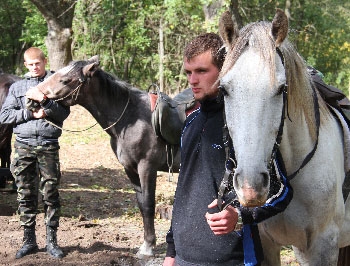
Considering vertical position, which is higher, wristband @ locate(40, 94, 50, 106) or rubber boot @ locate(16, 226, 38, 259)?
wristband @ locate(40, 94, 50, 106)

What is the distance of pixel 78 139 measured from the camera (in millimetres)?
13938

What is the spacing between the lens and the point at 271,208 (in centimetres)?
A: 235

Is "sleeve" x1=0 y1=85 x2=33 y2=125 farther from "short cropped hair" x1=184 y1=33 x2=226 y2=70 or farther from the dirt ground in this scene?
Result: "short cropped hair" x1=184 y1=33 x2=226 y2=70

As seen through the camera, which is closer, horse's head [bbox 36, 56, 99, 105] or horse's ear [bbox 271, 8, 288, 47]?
horse's ear [bbox 271, 8, 288, 47]

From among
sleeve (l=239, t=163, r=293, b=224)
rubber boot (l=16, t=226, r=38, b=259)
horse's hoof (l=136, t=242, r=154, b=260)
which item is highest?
sleeve (l=239, t=163, r=293, b=224)

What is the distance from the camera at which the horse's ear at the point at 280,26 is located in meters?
2.30

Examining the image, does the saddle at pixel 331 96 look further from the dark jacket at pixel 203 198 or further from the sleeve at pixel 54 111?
the sleeve at pixel 54 111

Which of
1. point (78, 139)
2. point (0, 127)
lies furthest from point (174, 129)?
point (78, 139)

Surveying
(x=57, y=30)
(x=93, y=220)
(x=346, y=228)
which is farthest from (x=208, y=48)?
(x=57, y=30)

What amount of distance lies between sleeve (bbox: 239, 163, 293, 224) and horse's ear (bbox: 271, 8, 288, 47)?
2.22 feet

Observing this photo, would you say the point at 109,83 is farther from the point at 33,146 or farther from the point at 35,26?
the point at 35,26

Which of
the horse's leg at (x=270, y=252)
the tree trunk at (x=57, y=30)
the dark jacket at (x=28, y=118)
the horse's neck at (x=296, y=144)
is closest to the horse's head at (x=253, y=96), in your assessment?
the horse's neck at (x=296, y=144)

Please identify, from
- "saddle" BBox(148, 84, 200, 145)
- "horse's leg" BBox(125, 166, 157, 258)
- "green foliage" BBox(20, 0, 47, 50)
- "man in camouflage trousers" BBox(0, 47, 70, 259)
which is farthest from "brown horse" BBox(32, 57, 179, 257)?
"green foliage" BBox(20, 0, 47, 50)

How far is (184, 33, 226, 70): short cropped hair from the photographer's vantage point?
2.40 metres
